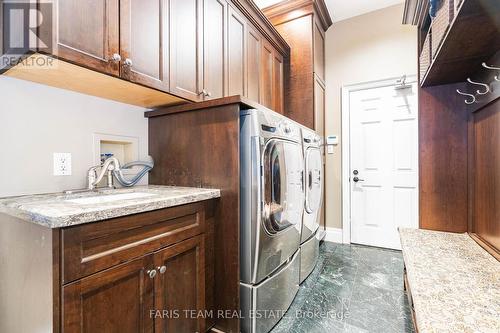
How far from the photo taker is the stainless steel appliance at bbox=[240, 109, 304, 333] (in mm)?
1426

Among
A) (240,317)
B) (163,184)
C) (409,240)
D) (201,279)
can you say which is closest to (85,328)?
(201,279)

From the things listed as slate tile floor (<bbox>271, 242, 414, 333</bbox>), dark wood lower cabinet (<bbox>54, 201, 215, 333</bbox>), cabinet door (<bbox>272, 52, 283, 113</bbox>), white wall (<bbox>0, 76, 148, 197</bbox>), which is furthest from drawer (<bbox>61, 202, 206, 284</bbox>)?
cabinet door (<bbox>272, 52, 283, 113</bbox>)

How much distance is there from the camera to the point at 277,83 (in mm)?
2777

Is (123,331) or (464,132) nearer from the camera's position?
(123,331)

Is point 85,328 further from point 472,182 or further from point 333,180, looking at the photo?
point 333,180

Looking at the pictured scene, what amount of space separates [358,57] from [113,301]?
3.56 meters

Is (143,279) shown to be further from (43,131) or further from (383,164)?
(383,164)

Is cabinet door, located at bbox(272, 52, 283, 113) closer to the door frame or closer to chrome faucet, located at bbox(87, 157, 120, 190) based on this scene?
the door frame

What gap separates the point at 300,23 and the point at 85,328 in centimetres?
323

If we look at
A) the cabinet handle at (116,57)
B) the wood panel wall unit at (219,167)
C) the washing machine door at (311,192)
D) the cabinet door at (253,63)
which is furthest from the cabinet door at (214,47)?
the washing machine door at (311,192)

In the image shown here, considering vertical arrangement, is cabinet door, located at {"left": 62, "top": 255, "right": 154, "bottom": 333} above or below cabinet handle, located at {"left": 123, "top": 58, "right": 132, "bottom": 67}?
below

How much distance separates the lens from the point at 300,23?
9.30 feet

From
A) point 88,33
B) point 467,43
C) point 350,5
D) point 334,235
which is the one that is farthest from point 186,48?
point 334,235

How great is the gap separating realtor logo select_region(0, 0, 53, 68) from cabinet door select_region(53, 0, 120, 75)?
3 centimetres
